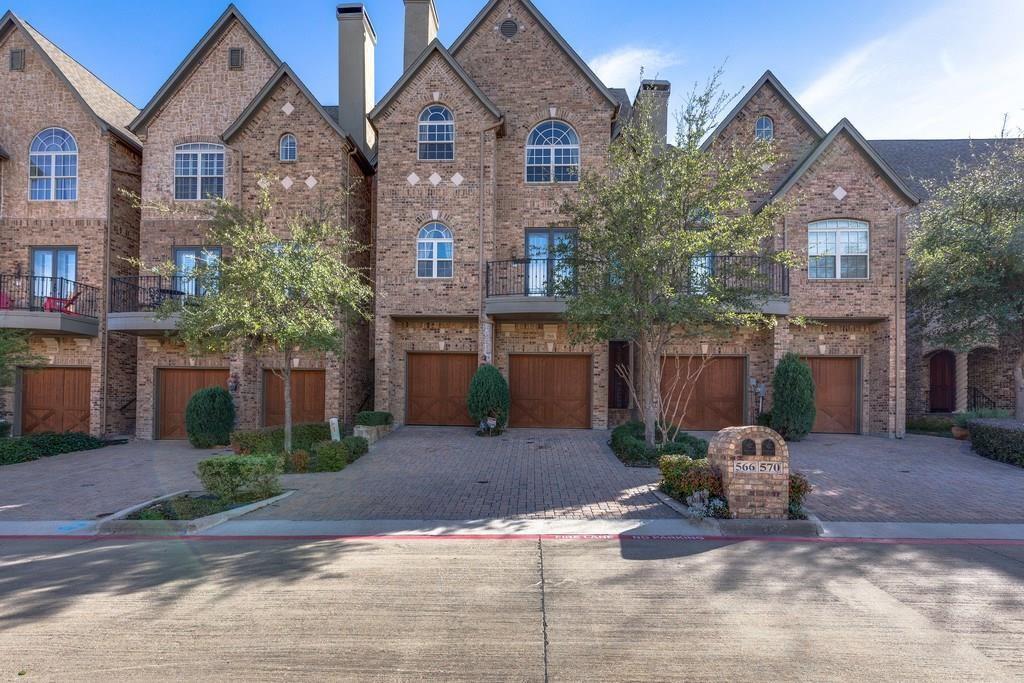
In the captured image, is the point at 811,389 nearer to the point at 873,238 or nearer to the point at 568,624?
the point at 873,238

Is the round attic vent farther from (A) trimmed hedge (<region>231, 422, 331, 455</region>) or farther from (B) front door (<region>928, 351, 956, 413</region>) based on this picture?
(B) front door (<region>928, 351, 956, 413</region>)

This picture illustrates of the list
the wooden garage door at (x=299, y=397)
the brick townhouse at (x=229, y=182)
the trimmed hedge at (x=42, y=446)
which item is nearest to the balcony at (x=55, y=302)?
the brick townhouse at (x=229, y=182)

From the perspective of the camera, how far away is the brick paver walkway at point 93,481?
8492 mm

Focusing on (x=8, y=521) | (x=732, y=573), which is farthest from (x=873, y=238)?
(x=8, y=521)

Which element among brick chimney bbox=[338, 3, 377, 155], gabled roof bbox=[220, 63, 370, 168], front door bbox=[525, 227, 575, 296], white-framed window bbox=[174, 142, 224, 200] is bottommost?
front door bbox=[525, 227, 575, 296]

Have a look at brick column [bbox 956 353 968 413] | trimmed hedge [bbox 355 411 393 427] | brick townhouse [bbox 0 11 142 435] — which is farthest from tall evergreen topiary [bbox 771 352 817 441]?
brick townhouse [bbox 0 11 142 435]

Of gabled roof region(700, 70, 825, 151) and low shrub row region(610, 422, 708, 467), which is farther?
gabled roof region(700, 70, 825, 151)

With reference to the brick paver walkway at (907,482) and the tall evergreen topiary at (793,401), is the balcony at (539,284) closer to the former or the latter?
the tall evergreen topiary at (793,401)

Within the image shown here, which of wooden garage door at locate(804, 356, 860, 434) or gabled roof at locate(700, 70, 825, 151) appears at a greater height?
gabled roof at locate(700, 70, 825, 151)

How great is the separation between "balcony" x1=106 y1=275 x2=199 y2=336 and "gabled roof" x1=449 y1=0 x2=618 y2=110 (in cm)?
1158

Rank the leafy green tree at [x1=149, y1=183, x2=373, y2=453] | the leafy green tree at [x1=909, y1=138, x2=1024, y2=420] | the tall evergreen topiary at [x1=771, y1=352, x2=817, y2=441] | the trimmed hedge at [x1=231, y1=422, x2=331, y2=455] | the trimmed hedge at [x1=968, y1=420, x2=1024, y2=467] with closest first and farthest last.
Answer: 1. the leafy green tree at [x1=149, y1=183, x2=373, y2=453]
2. the trimmed hedge at [x1=968, y1=420, x2=1024, y2=467]
3. the trimmed hedge at [x1=231, y1=422, x2=331, y2=455]
4. the leafy green tree at [x1=909, y1=138, x2=1024, y2=420]
5. the tall evergreen topiary at [x1=771, y1=352, x2=817, y2=441]

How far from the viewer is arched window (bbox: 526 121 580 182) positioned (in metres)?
16.2

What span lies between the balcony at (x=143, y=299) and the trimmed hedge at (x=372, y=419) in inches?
243

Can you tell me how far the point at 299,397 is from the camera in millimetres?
16625
